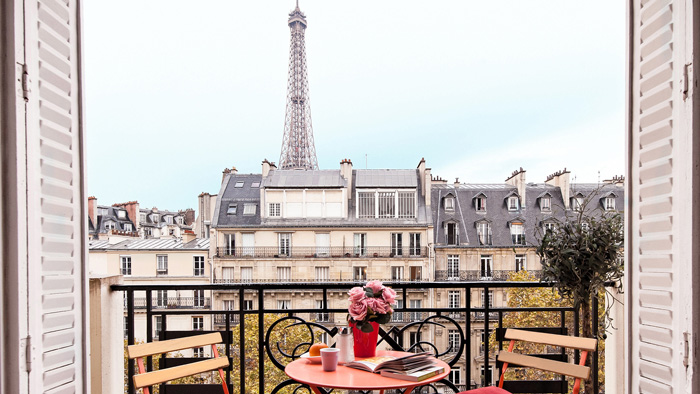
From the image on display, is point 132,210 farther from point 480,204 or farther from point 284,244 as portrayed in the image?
point 480,204

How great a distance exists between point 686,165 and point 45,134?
2.07m

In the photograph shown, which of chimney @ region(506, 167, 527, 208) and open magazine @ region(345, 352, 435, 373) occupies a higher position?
chimney @ region(506, 167, 527, 208)

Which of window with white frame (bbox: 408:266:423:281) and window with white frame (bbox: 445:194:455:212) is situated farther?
window with white frame (bbox: 445:194:455:212)

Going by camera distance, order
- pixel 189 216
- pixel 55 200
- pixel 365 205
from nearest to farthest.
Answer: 1. pixel 55 200
2. pixel 365 205
3. pixel 189 216

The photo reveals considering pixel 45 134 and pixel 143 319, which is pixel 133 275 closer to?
pixel 143 319

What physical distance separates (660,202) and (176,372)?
198cm

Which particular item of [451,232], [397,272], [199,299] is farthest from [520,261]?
[199,299]

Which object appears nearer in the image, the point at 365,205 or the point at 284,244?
the point at 284,244

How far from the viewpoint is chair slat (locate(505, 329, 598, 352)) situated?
183 centimetres

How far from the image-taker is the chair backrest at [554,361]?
5.90 ft

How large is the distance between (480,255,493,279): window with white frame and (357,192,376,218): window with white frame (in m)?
6.14

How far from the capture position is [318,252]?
70.3 ft

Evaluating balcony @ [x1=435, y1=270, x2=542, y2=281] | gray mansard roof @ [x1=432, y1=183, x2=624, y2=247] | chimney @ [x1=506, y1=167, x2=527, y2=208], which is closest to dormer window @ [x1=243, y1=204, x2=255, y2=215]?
gray mansard roof @ [x1=432, y1=183, x2=624, y2=247]

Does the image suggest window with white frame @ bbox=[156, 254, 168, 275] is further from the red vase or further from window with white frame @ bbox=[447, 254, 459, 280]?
the red vase
